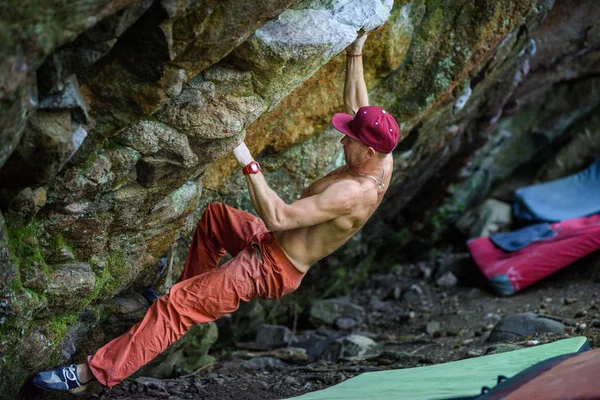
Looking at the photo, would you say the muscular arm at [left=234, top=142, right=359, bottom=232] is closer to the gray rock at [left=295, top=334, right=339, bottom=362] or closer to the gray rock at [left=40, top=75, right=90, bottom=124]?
the gray rock at [left=40, top=75, right=90, bottom=124]

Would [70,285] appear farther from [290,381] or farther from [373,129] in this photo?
[290,381]

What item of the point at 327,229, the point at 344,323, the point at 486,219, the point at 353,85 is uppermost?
the point at 353,85

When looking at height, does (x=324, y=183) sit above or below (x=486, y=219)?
above

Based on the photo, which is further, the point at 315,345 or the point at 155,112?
the point at 315,345

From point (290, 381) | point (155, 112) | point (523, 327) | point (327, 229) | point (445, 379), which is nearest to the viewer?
point (155, 112)

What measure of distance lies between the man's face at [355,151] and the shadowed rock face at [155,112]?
519mm

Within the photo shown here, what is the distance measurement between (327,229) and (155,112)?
1450mm

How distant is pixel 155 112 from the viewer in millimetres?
4305

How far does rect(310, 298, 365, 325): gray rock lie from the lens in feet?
32.1

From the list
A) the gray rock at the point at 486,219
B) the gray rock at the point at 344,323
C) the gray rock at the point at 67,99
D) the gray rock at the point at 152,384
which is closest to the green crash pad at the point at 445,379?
the gray rock at the point at 152,384

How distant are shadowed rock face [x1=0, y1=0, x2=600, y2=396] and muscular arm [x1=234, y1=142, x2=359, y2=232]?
0.30 metres

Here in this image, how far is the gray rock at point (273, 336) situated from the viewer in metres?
8.73

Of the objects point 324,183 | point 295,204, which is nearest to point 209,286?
point 295,204

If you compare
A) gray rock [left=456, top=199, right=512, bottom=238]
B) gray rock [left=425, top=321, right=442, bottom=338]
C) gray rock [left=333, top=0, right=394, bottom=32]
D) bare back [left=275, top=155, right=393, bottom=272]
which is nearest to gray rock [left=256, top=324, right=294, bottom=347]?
gray rock [left=425, top=321, right=442, bottom=338]
